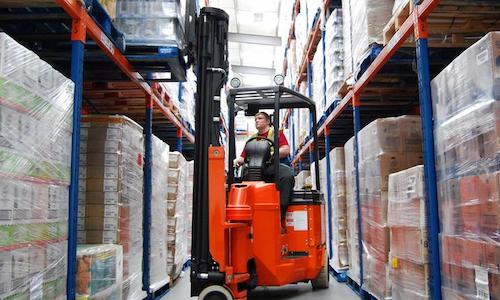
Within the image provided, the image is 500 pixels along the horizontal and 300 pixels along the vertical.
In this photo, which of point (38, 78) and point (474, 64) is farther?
point (38, 78)

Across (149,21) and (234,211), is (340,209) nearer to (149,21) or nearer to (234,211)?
(234,211)

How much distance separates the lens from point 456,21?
12.6 feet

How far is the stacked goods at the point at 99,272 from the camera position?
3.58m

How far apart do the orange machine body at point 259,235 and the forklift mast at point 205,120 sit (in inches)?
4.4

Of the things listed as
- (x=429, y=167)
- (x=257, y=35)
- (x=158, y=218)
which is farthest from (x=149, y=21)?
(x=257, y=35)

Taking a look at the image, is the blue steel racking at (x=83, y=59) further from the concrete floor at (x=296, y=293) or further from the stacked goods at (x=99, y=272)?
the concrete floor at (x=296, y=293)

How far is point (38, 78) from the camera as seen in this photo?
2.90 meters

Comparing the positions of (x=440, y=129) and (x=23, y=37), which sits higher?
(x=23, y=37)

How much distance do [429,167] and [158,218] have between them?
3908 mm

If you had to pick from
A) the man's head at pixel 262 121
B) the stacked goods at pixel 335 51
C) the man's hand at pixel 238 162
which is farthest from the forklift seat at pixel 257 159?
the stacked goods at pixel 335 51

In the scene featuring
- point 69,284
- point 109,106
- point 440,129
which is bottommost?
point 69,284

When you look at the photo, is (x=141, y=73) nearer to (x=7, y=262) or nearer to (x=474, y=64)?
(x=7, y=262)

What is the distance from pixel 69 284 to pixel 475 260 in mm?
2730

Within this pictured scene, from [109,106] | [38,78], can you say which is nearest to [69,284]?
[38,78]
